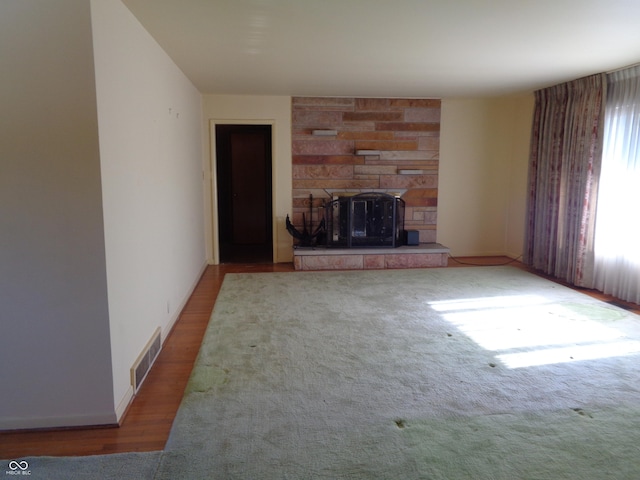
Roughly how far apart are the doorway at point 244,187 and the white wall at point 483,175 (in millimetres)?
2927

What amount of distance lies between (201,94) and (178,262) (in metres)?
2.73

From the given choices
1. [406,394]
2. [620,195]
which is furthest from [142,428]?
[620,195]

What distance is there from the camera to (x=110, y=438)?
214 centimetres

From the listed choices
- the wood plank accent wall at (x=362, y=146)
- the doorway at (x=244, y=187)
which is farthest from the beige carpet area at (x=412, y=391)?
the doorway at (x=244, y=187)

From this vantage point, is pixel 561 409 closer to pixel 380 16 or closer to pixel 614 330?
pixel 614 330

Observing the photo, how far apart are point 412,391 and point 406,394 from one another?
0.18ft

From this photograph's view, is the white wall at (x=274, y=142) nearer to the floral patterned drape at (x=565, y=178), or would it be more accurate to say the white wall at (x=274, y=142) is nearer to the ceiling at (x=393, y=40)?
the ceiling at (x=393, y=40)

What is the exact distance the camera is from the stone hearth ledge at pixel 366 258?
5.70m

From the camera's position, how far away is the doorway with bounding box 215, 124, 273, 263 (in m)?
7.55

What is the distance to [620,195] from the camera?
4.40m

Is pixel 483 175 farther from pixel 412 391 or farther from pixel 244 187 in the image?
pixel 412 391

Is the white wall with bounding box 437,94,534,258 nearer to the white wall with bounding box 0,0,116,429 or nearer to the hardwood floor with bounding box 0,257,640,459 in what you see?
the hardwood floor with bounding box 0,257,640,459

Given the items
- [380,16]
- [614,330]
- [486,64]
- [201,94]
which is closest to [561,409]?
[614,330]

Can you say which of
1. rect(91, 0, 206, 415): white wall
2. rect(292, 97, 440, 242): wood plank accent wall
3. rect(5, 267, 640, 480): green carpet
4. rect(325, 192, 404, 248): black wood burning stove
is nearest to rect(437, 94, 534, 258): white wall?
rect(292, 97, 440, 242): wood plank accent wall
